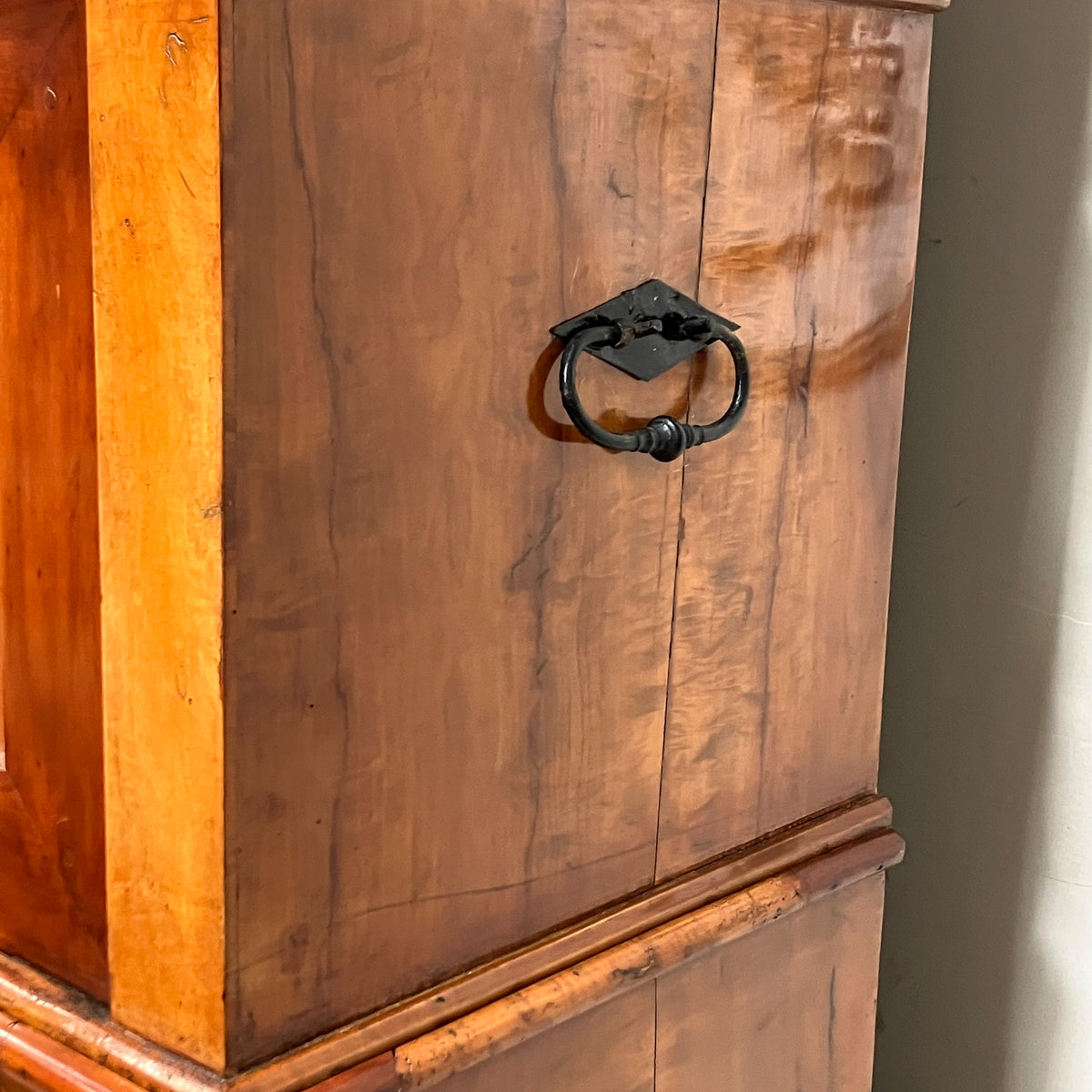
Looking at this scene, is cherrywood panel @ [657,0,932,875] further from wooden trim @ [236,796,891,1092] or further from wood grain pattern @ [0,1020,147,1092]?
wood grain pattern @ [0,1020,147,1092]

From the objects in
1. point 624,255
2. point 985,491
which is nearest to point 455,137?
point 624,255

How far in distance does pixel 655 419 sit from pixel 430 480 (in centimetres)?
13

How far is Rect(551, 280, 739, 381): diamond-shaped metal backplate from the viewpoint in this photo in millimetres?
627

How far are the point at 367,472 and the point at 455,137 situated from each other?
0.15 m

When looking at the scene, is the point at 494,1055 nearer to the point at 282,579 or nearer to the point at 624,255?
the point at 282,579

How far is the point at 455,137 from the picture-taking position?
558 millimetres

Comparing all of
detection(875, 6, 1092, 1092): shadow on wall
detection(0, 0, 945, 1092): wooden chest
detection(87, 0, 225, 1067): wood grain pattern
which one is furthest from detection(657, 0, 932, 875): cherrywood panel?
detection(87, 0, 225, 1067): wood grain pattern

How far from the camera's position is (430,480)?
58cm

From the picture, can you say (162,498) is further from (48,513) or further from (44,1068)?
(44,1068)

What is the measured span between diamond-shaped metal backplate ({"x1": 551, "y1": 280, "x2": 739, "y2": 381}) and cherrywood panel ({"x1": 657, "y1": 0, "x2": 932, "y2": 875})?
0.03 metres

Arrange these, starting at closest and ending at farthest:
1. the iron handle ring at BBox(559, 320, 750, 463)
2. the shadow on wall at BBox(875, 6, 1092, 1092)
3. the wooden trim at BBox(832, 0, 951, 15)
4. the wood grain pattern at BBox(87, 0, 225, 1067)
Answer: the wood grain pattern at BBox(87, 0, 225, 1067) → the iron handle ring at BBox(559, 320, 750, 463) → the wooden trim at BBox(832, 0, 951, 15) → the shadow on wall at BBox(875, 6, 1092, 1092)

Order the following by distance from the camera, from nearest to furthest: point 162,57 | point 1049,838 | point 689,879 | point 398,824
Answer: point 162,57 → point 398,824 → point 689,879 → point 1049,838

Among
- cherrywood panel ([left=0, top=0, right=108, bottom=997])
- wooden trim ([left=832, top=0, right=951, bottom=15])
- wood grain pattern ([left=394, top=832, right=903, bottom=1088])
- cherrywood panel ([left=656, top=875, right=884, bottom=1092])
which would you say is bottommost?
cherrywood panel ([left=656, top=875, right=884, bottom=1092])

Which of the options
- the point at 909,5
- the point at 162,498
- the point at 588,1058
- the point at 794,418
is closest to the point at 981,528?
the point at 794,418
